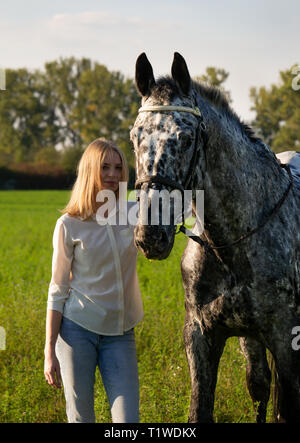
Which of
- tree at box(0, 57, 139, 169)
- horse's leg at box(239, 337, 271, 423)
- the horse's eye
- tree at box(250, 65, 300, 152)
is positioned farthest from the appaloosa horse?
tree at box(0, 57, 139, 169)

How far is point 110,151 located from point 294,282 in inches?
52.9

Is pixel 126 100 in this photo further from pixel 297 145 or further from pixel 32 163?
pixel 297 145

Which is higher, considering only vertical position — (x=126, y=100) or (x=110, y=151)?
(x=126, y=100)

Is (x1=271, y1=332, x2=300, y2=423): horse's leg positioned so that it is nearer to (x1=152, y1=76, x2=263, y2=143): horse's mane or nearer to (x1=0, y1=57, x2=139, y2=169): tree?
(x1=152, y1=76, x2=263, y2=143): horse's mane

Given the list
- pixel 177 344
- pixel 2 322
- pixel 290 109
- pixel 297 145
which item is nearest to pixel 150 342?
pixel 177 344

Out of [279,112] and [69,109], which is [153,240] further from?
[69,109]

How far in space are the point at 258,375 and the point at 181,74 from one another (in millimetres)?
2677

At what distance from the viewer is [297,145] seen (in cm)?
5056

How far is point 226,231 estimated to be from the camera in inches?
117

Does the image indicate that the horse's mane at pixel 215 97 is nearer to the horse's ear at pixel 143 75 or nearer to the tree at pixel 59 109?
the horse's ear at pixel 143 75

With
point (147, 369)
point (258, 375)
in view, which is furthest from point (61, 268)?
point (147, 369)

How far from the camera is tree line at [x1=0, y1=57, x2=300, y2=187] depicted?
193 feet

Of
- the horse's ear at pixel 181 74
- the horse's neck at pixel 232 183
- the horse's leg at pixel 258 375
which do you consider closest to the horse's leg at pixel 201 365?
the horse's neck at pixel 232 183

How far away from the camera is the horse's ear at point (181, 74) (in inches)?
103
